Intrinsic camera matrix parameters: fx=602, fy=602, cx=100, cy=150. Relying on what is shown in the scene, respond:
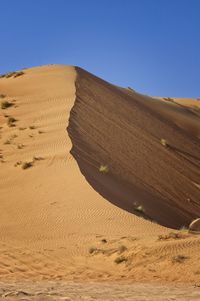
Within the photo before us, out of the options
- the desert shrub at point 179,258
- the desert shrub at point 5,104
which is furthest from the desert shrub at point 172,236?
the desert shrub at point 5,104

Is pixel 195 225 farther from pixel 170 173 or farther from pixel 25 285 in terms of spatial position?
pixel 170 173

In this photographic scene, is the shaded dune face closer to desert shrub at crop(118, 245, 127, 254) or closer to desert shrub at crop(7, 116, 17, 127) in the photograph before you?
desert shrub at crop(7, 116, 17, 127)

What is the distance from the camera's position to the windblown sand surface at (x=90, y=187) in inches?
535

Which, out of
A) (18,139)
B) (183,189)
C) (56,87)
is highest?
(56,87)

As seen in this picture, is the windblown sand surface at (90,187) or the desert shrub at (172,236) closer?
the windblown sand surface at (90,187)

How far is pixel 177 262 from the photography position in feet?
43.3

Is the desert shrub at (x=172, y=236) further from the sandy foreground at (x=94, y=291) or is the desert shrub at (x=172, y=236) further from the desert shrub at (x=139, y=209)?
the sandy foreground at (x=94, y=291)

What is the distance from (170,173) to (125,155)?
3.07m

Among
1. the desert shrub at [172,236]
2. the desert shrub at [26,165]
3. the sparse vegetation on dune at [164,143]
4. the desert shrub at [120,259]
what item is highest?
the sparse vegetation on dune at [164,143]

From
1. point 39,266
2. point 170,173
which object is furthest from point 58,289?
point 170,173

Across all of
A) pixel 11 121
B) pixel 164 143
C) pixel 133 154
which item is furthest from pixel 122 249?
pixel 164 143

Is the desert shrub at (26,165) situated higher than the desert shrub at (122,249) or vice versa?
the desert shrub at (26,165)

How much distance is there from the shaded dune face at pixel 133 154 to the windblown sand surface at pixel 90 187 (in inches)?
3.0

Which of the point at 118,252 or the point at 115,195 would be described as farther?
the point at 115,195
